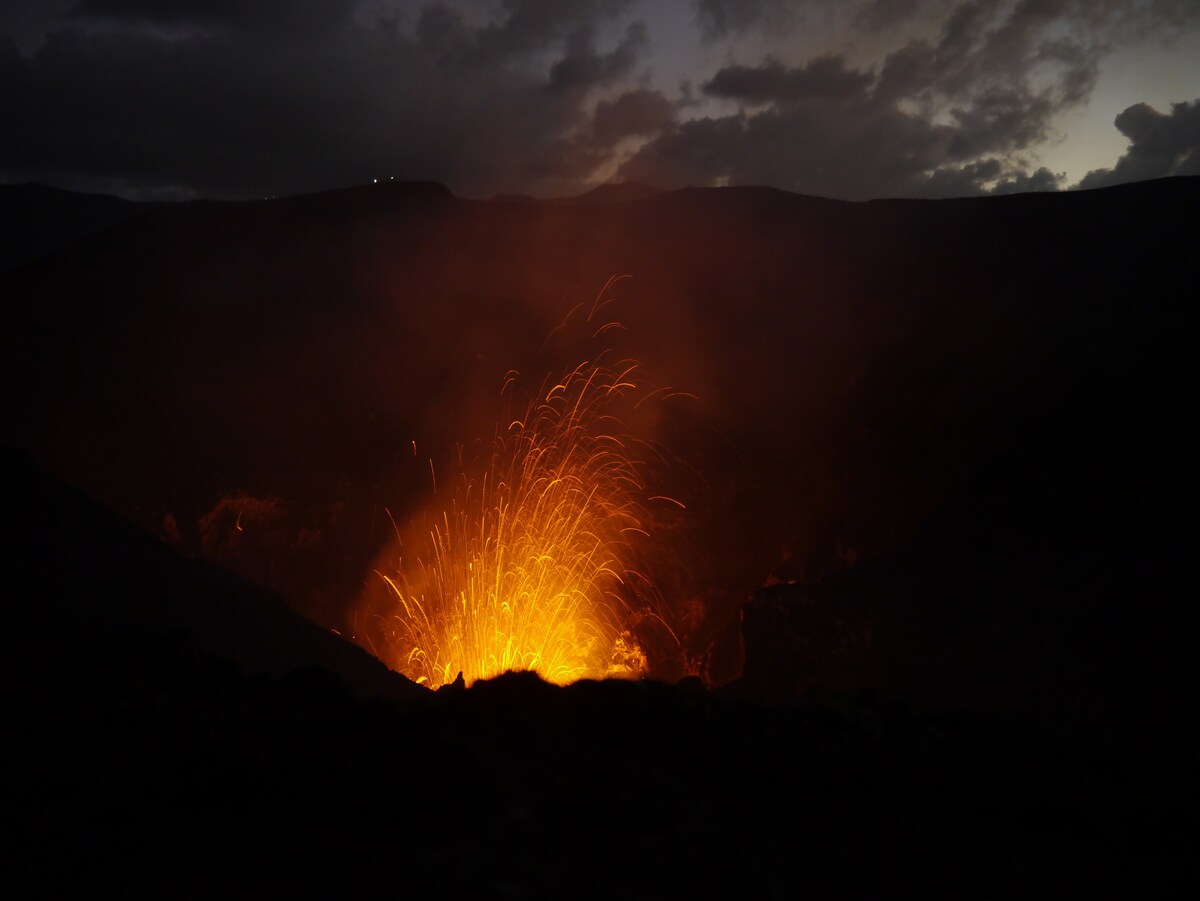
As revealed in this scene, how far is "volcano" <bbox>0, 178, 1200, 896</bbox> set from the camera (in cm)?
437

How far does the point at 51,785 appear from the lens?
4.56m

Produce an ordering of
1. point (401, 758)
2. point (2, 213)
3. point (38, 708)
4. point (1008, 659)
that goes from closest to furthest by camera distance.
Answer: point (401, 758), point (38, 708), point (1008, 659), point (2, 213)

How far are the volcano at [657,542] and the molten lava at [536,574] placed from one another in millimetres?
746

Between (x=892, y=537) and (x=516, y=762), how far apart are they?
13.7m

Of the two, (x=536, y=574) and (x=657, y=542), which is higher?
(x=657, y=542)

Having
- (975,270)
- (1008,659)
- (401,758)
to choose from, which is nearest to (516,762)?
(401,758)

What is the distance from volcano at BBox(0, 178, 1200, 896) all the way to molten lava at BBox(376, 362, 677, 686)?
75cm

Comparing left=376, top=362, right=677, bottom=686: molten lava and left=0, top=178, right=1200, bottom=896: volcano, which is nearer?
left=0, top=178, right=1200, bottom=896: volcano

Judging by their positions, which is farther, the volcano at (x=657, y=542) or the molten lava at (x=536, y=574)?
the molten lava at (x=536, y=574)

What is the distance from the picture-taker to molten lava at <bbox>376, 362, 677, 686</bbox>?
717 inches

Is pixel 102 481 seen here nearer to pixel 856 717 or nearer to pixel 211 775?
pixel 211 775

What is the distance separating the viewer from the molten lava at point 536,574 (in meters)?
18.2

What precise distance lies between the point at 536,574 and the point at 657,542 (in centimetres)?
284

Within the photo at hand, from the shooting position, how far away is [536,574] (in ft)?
61.2
